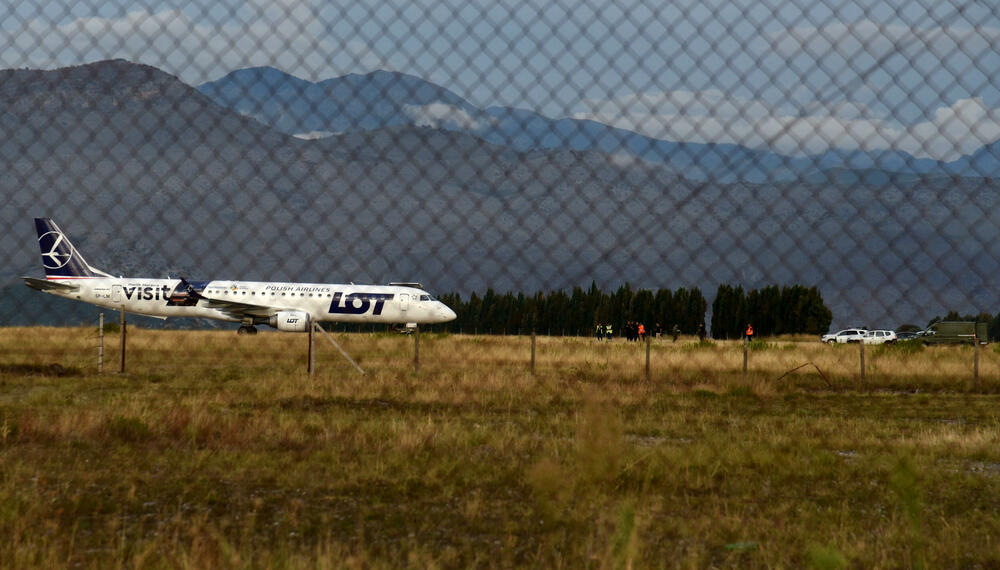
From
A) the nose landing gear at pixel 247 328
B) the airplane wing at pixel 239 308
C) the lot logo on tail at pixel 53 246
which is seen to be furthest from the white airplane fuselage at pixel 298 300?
the lot logo on tail at pixel 53 246

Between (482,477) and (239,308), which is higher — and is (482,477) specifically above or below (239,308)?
below

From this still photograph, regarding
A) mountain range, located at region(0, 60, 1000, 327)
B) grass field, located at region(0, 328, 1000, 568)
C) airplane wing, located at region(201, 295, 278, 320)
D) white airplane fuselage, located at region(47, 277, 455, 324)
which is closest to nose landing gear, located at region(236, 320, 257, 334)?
airplane wing, located at region(201, 295, 278, 320)

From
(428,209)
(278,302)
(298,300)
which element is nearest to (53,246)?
(428,209)

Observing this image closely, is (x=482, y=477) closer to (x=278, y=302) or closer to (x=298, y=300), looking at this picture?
(x=298, y=300)

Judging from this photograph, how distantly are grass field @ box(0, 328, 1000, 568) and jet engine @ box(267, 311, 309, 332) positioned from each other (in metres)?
26.7

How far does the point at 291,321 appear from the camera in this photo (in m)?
47.7

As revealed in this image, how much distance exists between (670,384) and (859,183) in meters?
19.7

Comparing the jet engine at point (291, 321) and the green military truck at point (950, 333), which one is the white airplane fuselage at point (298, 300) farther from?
the green military truck at point (950, 333)

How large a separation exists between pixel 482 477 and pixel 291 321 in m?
40.1

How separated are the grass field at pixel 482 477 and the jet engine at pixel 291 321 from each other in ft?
87.7

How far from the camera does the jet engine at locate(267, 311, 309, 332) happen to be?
155 ft

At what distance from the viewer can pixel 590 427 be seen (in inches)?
107

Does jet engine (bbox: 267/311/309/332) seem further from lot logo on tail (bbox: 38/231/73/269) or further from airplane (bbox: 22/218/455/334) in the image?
lot logo on tail (bbox: 38/231/73/269)

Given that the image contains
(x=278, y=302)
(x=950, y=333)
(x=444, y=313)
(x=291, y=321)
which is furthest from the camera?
(x=950, y=333)
